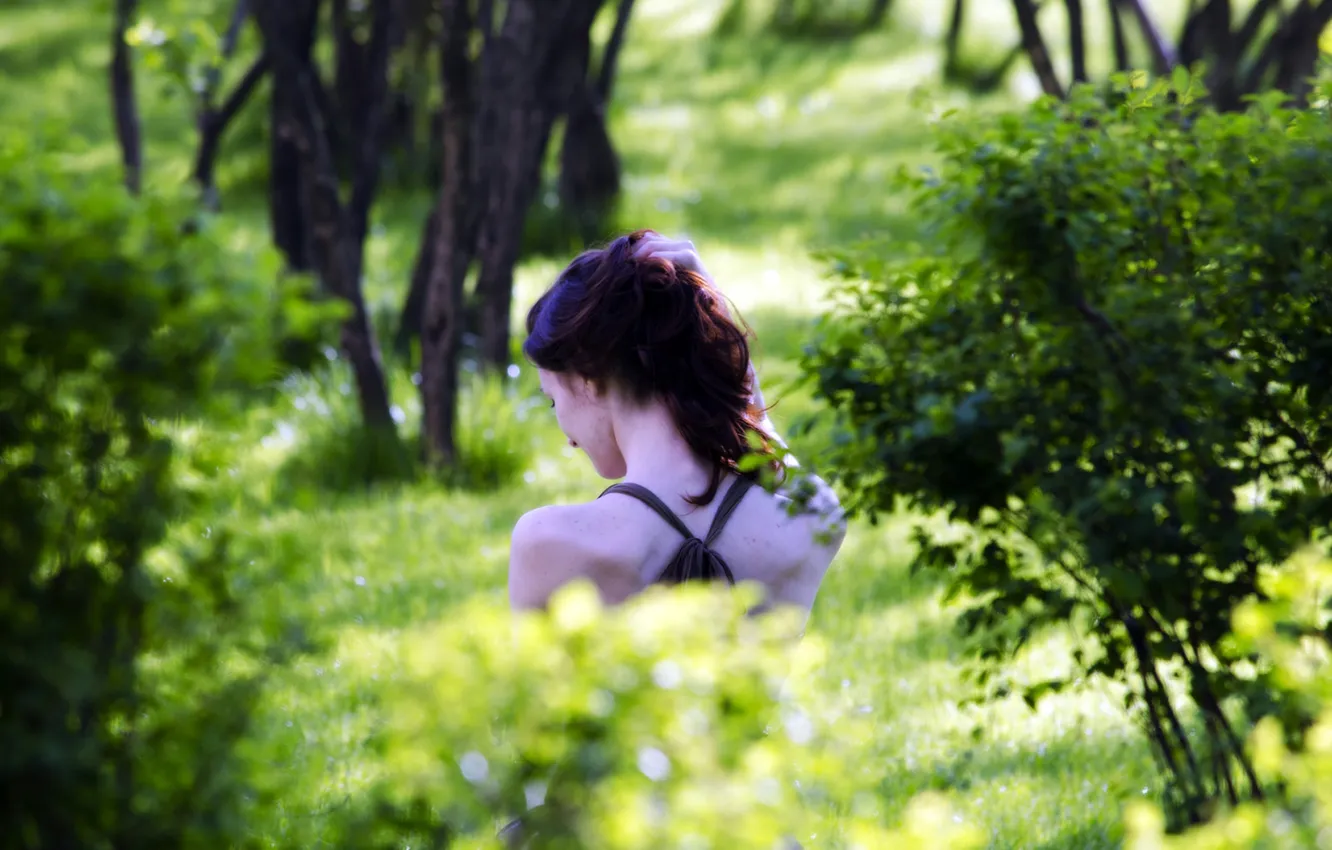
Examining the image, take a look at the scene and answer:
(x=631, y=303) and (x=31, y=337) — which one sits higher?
(x=31, y=337)

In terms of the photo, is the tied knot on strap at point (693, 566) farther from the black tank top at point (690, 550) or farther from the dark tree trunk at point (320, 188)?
the dark tree trunk at point (320, 188)

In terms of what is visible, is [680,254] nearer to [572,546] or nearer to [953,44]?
[572,546]

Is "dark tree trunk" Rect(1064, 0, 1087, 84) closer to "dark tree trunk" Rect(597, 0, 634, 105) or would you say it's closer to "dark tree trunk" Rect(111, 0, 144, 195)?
"dark tree trunk" Rect(597, 0, 634, 105)

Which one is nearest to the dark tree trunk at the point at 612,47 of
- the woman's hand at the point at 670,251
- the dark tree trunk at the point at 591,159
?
the dark tree trunk at the point at 591,159

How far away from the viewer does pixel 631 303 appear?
2959mm

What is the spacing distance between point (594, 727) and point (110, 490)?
31.9 inches

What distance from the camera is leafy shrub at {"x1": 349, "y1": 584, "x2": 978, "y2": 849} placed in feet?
5.61

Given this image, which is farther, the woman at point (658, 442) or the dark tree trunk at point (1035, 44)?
the dark tree trunk at point (1035, 44)

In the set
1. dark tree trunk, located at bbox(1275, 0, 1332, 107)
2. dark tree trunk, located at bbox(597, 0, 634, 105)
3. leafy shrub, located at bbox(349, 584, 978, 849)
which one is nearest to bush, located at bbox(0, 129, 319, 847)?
leafy shrub, located at bbox(349, 584, 978, 849)

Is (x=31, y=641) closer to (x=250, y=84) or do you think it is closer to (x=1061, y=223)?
(x=1061, y=223)

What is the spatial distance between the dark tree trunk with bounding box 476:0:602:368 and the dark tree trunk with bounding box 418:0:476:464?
12 centimetres

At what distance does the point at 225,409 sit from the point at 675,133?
61.9ft

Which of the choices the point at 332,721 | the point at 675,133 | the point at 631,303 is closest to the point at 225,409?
the point at 631,303

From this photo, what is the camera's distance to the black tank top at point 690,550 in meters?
2.87
